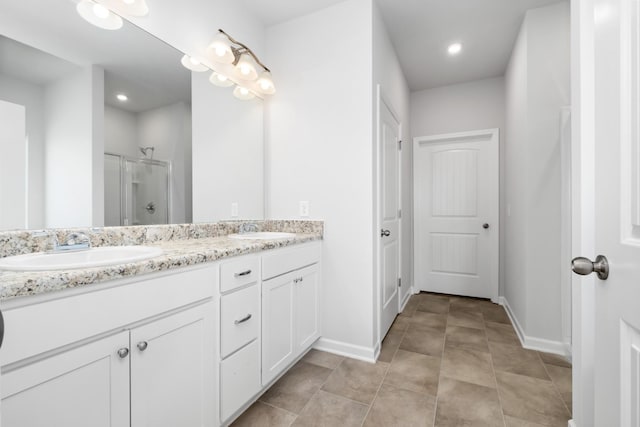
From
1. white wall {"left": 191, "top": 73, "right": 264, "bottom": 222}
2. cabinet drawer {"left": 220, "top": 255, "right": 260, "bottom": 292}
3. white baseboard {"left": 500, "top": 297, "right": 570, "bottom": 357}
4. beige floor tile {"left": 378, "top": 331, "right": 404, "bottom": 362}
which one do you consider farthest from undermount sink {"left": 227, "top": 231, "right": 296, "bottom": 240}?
white baseboard {"left": 500, "top": 297, "right": 570, "bottom": 357}

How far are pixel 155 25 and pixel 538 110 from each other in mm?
2623

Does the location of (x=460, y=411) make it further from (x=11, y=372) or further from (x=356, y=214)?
(x=11, y=372)

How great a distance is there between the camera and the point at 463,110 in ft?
11.2

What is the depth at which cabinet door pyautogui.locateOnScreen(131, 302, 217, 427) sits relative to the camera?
0.92 metres

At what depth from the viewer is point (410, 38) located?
101 inches

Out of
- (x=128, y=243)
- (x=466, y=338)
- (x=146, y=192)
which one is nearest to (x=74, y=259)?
(x=128, y=243)

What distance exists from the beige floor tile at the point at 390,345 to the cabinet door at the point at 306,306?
499 mm

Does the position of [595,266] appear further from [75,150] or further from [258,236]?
[75,150]

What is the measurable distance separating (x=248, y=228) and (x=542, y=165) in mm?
2260

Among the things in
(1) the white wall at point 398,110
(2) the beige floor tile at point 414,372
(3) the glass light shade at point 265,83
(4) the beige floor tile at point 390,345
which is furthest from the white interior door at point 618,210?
(3) the glass light shade at point 265,83

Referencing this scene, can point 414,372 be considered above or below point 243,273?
below

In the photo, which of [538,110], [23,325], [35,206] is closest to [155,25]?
[35,206]

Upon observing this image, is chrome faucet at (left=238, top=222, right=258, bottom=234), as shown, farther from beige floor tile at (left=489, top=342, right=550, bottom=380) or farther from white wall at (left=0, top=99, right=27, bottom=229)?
beige floor tile at (left=489, top=342, right=550, bottom=380)

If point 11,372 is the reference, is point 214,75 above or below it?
above
